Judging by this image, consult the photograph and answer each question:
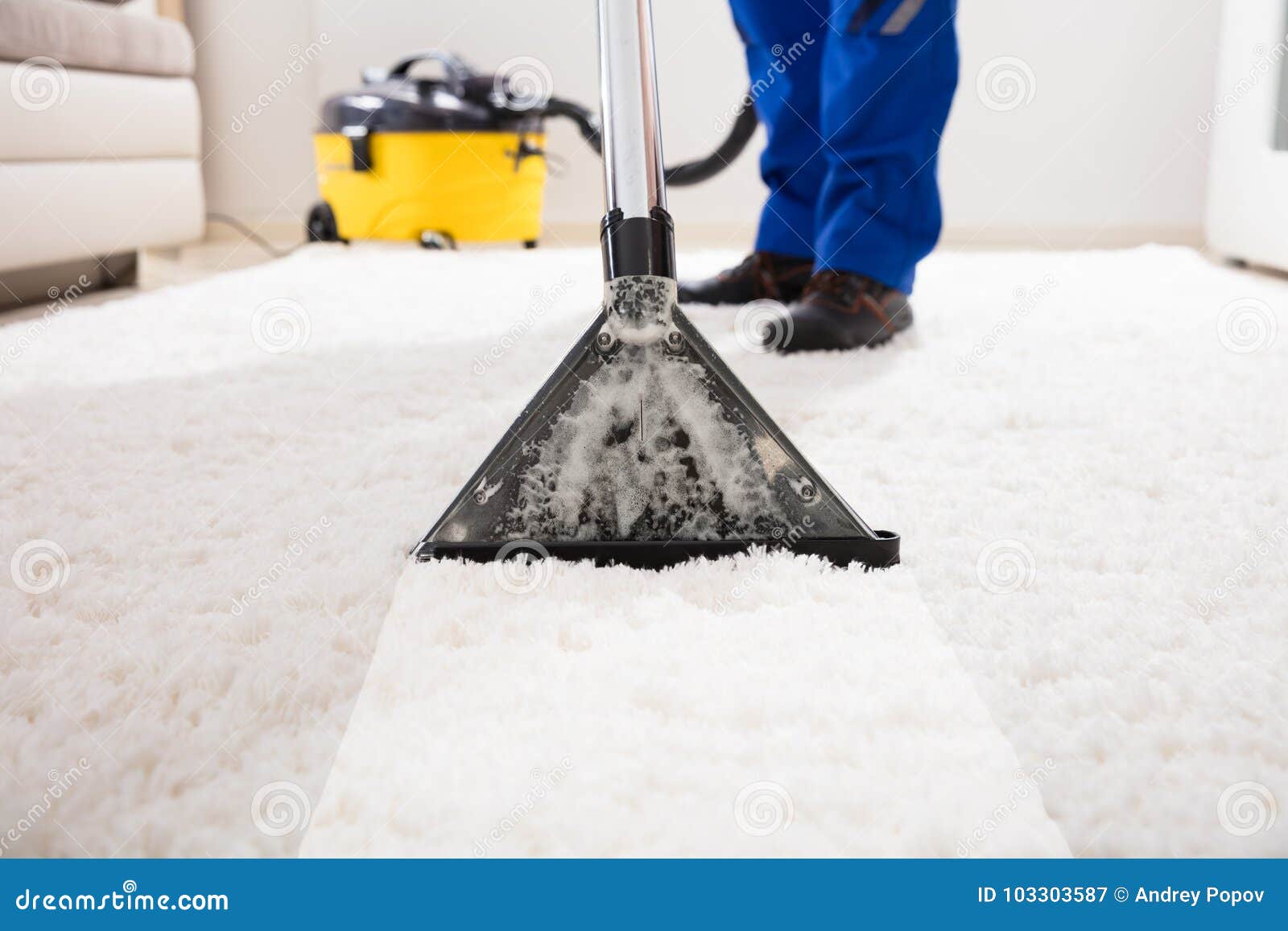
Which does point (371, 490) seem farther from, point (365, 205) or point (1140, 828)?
point (365, 205)

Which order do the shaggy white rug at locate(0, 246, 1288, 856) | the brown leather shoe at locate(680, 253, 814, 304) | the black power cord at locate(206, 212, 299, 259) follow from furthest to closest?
the black power cord at locate(206, 212, 299, 259) → the brown leather shoe at locate(680, 253, 814, 304) → the shaggy white rug at locate(0, 246, 1288, 856)

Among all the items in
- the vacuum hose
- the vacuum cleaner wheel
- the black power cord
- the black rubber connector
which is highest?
the black rubber connector

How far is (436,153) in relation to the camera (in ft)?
7.86

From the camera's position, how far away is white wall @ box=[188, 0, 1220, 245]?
2.60 metres

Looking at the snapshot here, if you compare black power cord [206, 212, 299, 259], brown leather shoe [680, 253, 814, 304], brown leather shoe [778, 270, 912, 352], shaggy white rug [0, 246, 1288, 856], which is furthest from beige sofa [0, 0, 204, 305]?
brown leather shoe [778, 270, 912, 352]

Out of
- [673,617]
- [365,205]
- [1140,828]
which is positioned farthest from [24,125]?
[1140,828]

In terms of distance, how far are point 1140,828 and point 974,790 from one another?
0.17 feet

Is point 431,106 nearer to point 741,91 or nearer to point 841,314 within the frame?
point 741,91

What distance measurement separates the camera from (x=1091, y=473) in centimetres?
73

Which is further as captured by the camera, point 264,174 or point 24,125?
point 264,174

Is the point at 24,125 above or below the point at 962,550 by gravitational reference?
above

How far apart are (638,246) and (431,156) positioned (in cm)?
197

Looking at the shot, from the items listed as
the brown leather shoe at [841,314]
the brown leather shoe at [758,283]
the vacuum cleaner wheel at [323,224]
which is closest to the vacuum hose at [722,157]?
the brown leather shoe at [758,283]

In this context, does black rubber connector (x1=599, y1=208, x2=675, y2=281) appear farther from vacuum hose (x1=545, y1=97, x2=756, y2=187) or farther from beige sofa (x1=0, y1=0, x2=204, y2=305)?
beige sofa (x1=0, y1=0, x2=204, y2=305)
